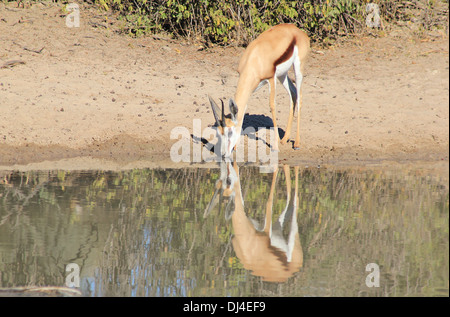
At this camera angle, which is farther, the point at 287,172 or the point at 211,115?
the point at 211,115

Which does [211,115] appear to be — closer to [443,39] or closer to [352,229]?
[352,229]

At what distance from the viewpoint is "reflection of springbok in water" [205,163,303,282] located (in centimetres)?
500

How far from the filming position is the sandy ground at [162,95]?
9.55 m

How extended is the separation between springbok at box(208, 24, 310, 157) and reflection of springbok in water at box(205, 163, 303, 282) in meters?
1.53

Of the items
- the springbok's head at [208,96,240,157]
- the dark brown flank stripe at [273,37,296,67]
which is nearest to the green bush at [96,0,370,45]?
the dark brown flank stripe at [273,37,296,67]

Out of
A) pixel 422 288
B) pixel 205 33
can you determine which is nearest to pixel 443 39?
pixel 205 33

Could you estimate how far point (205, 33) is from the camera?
1391 cm

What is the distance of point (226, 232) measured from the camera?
19.4 ft

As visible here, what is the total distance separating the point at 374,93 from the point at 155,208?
6.12m

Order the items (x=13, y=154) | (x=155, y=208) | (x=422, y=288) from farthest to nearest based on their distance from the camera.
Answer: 1. (x=13, y=154)
2. (x=155, y=208)
3. (x=422, y=288)

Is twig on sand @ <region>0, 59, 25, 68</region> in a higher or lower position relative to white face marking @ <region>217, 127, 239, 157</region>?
higher

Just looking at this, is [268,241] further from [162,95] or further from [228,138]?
[162,95]

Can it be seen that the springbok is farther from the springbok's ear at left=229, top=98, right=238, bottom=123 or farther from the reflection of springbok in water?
the reflection of springbok in water

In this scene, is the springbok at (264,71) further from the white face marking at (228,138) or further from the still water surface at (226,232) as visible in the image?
the still water surface at (226,232)
